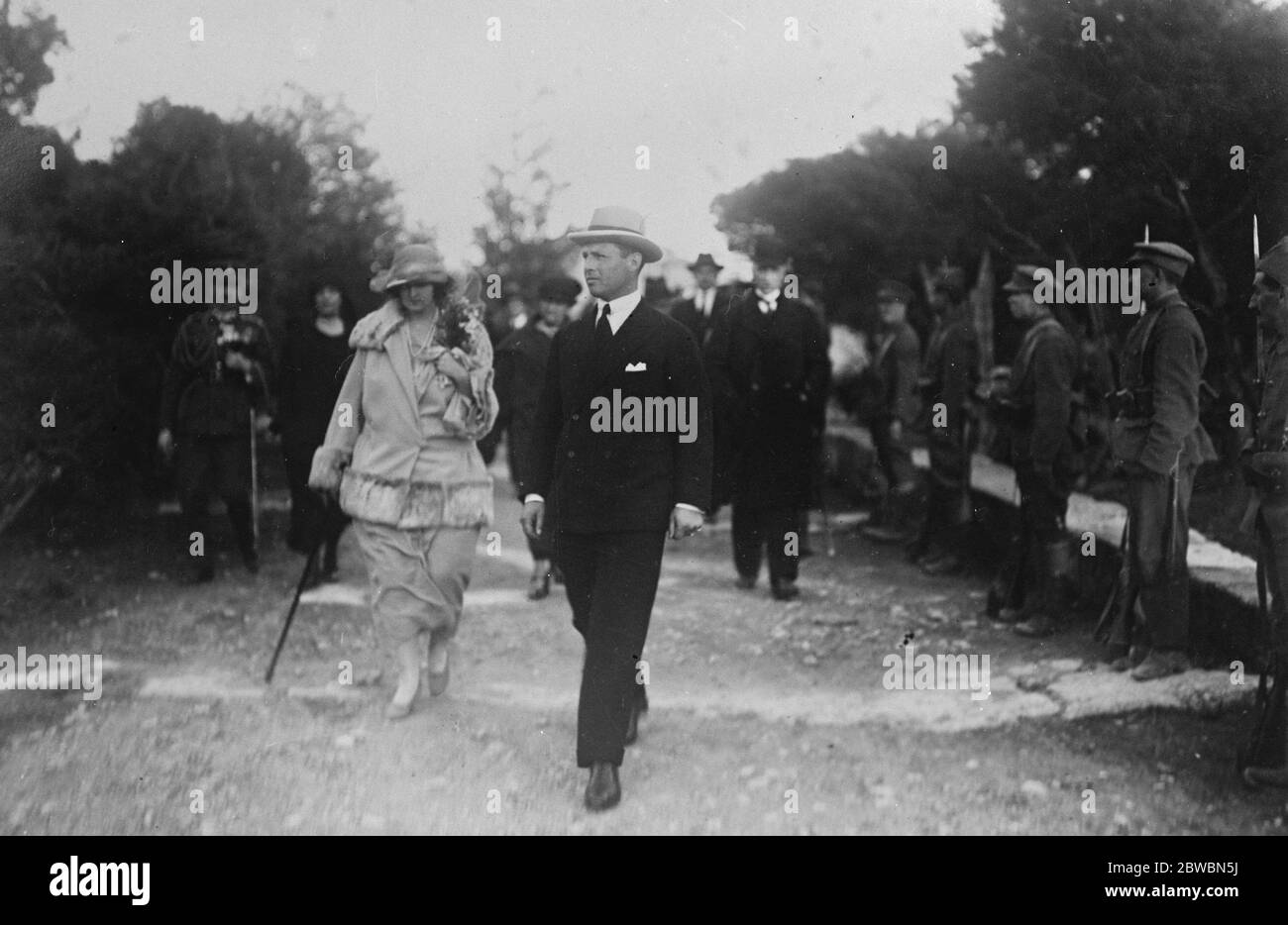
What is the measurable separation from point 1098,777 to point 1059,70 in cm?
291

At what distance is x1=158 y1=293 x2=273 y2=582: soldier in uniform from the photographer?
5.89 meters

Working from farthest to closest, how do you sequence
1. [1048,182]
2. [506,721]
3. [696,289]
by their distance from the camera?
[696,289]
[1048,182]
[506,721]

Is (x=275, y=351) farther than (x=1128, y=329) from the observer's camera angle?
Yes

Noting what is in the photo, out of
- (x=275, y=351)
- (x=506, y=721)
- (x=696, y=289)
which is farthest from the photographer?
(x=696, y=289)

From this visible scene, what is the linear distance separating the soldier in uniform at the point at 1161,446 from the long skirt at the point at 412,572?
2812 mm

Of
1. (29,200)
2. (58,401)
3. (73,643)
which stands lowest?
(73,643)

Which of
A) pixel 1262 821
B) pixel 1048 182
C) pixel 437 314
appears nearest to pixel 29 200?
pixel 437 314

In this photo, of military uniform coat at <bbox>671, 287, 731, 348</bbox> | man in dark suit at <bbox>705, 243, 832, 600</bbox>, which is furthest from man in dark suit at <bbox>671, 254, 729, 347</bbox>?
man in dark suit at <bbox>705, 243, 832, 600</bbox>

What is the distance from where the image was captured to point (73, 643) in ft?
17.7

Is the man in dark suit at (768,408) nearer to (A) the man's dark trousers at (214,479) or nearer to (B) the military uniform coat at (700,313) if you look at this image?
(B) the military uniform coat at (700,313)

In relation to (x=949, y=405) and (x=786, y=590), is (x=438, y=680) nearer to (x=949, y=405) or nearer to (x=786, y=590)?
(x=786, y=590)

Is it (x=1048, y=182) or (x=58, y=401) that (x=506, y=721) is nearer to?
(x=58, y=401)

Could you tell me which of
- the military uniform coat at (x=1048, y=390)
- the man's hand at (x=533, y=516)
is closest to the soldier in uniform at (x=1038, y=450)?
the military uniform coat at (x=1048, y=390)

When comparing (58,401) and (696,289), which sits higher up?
(696,289)
